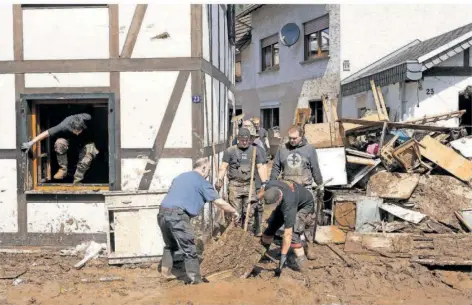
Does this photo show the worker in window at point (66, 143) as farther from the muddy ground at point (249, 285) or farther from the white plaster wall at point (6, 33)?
the muddy ground at point (249, 285)

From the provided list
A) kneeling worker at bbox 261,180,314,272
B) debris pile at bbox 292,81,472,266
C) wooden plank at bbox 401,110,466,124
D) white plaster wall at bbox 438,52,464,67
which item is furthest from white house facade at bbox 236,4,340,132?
kneeling worker at bbox 261,180,314,272

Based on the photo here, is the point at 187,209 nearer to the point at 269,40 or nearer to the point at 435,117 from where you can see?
the point at 435,117

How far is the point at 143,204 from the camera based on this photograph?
676cm

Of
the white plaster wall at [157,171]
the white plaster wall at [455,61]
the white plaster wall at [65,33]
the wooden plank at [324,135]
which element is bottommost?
the white plaster wall at [157,171]

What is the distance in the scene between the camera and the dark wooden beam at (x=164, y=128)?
7004 millimetres

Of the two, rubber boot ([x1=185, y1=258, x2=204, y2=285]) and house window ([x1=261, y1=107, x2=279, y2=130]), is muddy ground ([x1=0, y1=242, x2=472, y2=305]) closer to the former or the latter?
rubber boot ([x1=185, y1=258, x2=204, y2=285])

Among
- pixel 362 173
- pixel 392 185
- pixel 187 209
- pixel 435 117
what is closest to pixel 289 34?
pixel 435 117

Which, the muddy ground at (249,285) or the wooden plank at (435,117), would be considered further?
the wooden plank at (435,117)

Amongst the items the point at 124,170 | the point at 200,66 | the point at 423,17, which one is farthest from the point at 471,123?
the point at 124,170

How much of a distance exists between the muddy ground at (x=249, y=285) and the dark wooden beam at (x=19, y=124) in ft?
1.92

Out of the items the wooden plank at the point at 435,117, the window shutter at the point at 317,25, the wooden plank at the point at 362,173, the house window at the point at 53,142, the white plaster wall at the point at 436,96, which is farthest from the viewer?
the window shutter at the point at 317,25

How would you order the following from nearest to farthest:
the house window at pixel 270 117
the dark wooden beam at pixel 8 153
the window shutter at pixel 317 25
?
1. the dark wooden beam at pixel 8 153
2. the window shutter at pixel 317 25
3. the house window at pixel 270 117

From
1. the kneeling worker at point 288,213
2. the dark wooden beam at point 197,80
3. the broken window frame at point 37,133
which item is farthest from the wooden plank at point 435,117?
the broken window frame at point 37,133

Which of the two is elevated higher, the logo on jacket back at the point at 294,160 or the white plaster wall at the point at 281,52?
the white plaster wall at the point at 281,52
